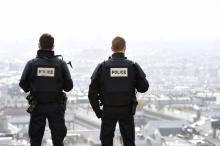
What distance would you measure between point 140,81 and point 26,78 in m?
0.70

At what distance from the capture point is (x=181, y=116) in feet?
76.8

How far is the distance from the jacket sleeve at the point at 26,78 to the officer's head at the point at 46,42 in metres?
0.14

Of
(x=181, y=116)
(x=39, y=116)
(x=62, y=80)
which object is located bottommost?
(x=181, y=116)

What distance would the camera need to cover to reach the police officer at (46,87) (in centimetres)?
357

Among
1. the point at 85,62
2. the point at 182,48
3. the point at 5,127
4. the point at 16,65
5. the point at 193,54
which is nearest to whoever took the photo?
the point at 5,127

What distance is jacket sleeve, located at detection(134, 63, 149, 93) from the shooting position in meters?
3.51

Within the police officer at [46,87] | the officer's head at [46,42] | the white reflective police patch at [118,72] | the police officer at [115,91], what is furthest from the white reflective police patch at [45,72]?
the white reflective police patch at [118,72]

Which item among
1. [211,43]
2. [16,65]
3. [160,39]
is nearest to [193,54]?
[160,39]

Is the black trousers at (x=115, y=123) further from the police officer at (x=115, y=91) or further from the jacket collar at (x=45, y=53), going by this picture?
the jacket collar at (x=45, y=53)

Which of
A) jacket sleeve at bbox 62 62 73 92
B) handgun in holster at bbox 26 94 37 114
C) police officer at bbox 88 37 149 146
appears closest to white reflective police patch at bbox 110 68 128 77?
police officer at bbox 88 37 149 146

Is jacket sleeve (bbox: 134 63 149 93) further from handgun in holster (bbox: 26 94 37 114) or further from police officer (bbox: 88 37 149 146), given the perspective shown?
handgun in holster (bbox: 26 94 37 114)

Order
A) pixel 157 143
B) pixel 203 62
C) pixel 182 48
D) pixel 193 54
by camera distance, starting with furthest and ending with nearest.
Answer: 1. pixel 182 48
2. pixel 193 54
3. pixel 203 62
4. pixel 157 143

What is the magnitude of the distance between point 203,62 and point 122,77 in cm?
5007

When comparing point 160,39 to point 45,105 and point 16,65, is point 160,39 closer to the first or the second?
point 16,65
